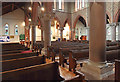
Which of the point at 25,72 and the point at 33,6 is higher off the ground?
the point at 33,6

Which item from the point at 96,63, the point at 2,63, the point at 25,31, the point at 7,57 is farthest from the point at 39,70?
the point at 25,31

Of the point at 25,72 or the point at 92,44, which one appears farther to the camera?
the point at 92,44

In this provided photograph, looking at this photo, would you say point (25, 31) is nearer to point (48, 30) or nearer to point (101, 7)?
point (48, 30)

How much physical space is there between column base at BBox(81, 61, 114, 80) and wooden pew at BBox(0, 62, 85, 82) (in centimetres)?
91

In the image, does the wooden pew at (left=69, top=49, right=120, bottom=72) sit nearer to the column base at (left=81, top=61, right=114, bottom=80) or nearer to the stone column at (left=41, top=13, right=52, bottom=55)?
the column base at (left=81, top=61, right=114, bottom=80)

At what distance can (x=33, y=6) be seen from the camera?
11.7m

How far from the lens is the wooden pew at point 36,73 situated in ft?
6.00

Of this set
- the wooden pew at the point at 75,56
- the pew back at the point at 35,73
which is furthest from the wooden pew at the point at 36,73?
the wooden pew at the point at 75,56

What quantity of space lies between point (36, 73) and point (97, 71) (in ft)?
5.24

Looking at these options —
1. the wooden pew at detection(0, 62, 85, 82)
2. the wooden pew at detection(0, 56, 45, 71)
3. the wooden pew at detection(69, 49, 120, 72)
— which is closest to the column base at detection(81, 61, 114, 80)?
the wooden pew at detection(0, 62, 85, 82)

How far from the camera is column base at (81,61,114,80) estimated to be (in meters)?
2.41

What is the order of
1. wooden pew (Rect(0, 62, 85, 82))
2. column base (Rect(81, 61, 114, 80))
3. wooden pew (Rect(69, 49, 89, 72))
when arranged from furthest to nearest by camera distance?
wooden pew (Rect(69, 49, 89, 72)), column base (Rect(81, 61, 114, 80)), wooden pew (Rect(0, 62, 85, 82))

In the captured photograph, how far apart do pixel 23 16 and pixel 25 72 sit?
67.8 ft

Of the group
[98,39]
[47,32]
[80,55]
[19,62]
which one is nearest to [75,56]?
[80,55]
